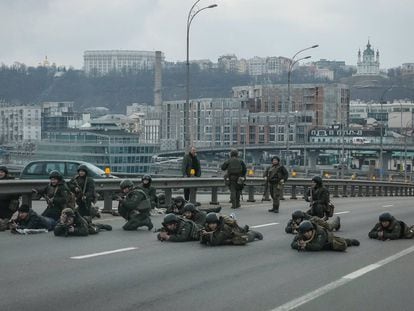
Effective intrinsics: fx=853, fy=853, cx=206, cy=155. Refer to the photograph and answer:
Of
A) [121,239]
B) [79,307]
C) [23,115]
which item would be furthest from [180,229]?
[23,115]

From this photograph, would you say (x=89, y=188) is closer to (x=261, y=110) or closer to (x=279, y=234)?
(x=279, y=234)

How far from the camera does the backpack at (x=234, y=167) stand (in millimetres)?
25297

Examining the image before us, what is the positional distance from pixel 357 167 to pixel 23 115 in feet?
188

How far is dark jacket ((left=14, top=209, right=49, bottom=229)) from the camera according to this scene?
16.6 metres

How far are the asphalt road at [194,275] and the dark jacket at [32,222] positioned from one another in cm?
45

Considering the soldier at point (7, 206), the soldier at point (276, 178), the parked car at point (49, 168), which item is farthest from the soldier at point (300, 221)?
the parked car at point (49, 168)

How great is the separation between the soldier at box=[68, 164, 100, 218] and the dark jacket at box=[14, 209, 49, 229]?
4.29 ft

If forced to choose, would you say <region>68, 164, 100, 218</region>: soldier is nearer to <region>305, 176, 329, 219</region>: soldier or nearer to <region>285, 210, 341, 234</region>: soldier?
<region>285, 210, 341, 234</region>: soldier

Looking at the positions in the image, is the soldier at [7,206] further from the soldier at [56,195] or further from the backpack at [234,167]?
the backpack at [234,167]

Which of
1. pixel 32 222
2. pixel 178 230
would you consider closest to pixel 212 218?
pixel 178 230

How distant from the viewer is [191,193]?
2708 cm

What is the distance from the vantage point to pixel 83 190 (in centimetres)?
1806

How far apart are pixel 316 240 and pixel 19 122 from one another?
85678 millimetres

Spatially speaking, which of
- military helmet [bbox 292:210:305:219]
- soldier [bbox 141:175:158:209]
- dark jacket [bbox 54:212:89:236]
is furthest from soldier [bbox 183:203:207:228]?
soldier [bbox 141:175:158:209]
